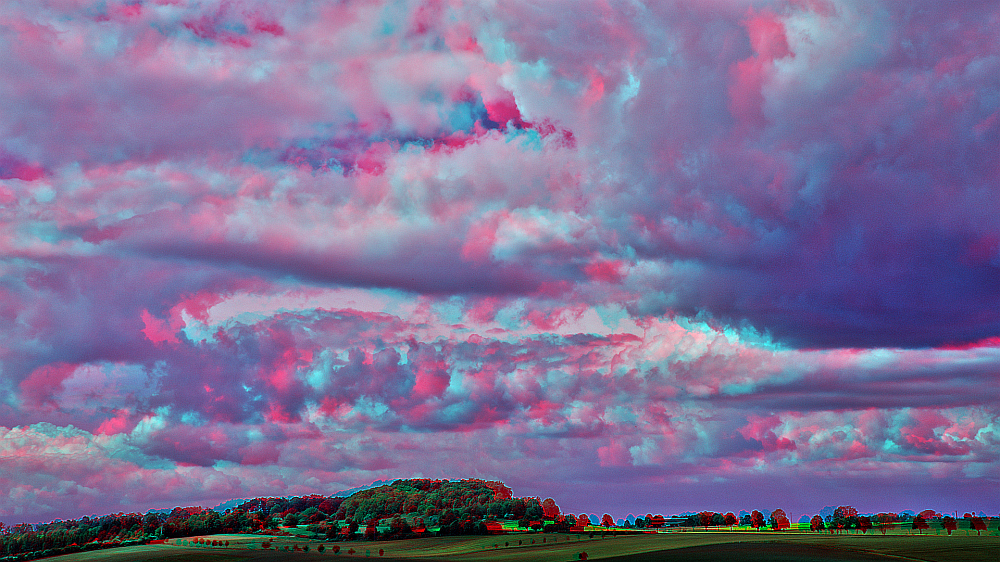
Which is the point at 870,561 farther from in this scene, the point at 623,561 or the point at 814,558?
the point at 623,561

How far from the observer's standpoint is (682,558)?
193 m

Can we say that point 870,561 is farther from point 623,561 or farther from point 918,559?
point 623,561

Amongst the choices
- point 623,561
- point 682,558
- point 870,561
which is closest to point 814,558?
point 870,561

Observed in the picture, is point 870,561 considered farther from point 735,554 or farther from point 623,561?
point 623,561

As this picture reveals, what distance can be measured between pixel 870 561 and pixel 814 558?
13.6m

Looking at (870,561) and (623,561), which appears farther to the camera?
(623,561)

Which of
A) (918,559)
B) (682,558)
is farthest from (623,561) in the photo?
(918,559)

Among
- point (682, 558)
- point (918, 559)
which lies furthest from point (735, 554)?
point (918, 559)

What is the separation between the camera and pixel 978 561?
→ 182375 mm

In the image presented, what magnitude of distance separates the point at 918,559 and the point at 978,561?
1292cm

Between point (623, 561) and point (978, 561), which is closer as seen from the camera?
point (978, 561)

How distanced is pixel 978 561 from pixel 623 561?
252ft

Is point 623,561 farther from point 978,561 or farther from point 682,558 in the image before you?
point 978,561

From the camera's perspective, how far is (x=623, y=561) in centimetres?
19950
